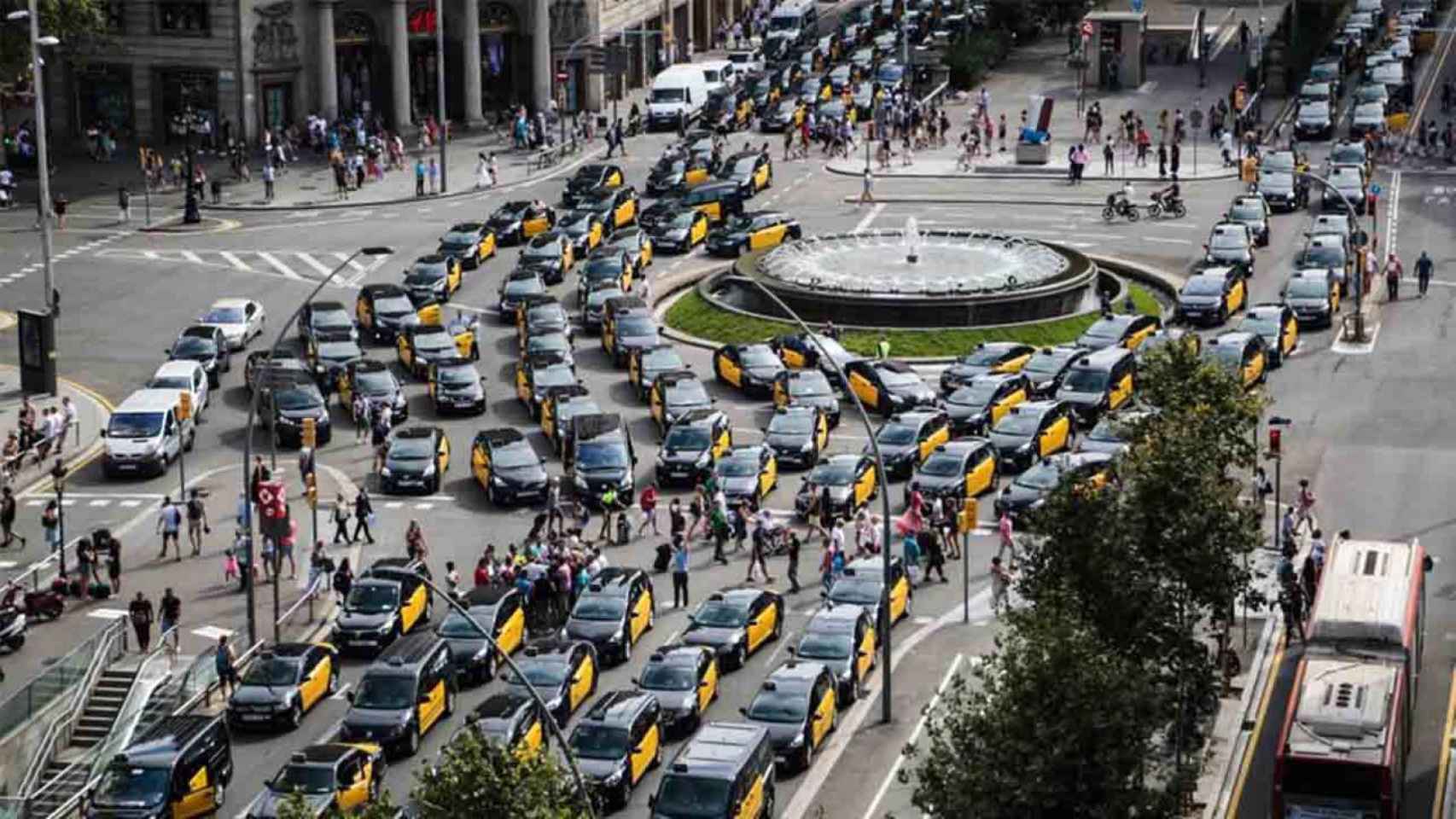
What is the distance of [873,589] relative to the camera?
6012cm

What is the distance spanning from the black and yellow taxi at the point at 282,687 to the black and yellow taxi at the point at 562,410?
16657 mm

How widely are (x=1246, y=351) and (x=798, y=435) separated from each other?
13.0 metres

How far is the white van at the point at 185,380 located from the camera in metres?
76.8

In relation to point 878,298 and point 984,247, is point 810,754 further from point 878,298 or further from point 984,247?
point 984,247

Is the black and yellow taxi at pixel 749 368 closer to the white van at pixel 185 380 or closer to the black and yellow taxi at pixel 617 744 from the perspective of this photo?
the white van at pixel 185 380

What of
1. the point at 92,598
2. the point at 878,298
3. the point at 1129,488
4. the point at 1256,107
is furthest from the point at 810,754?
the point at 1256,107

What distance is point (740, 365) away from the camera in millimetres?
79438

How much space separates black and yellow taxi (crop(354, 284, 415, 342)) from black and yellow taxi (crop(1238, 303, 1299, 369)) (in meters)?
24.5

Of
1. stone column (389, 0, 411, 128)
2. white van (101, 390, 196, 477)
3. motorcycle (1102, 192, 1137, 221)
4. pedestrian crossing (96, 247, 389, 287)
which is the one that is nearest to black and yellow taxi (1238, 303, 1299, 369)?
motorcycle (1102, 192, 1137, 221)

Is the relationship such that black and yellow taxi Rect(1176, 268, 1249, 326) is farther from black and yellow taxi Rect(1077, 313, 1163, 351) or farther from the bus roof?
the bus roof

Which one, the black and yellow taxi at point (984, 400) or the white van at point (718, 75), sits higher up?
the white van at point (718, 75)

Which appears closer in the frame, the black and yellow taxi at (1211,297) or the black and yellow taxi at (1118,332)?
the black and yellow taxi at (1118,332)

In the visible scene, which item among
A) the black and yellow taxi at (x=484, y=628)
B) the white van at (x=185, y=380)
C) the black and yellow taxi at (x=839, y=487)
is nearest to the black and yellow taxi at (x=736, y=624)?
the black and yellow taxi at (x=484, y=628)

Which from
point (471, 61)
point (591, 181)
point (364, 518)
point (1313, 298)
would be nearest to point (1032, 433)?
point (364, 518)
